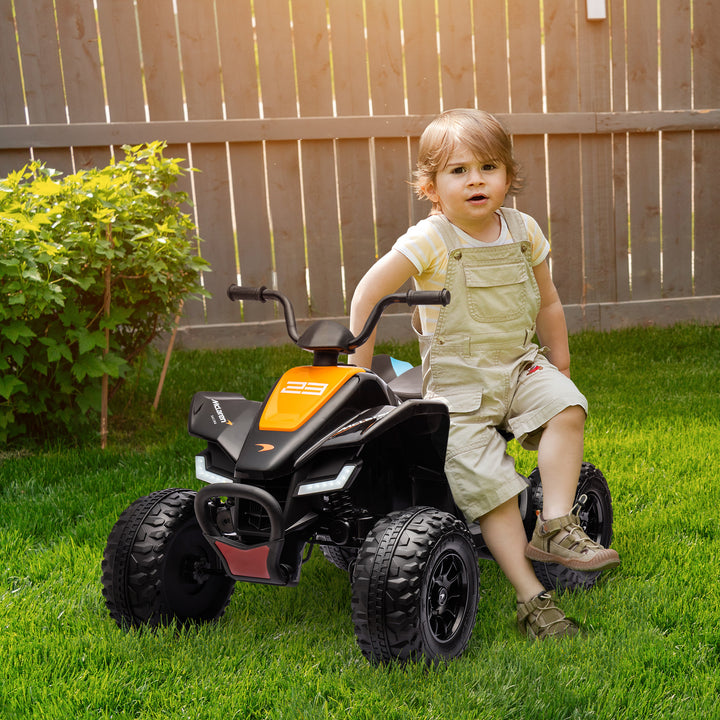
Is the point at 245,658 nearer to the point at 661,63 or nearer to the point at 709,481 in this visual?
the point at 709,481

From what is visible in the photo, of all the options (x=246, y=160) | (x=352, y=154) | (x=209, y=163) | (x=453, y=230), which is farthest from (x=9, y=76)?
(x=453, y=230)

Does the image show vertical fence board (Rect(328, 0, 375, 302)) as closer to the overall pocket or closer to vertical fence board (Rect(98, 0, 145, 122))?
vertical fence board (Rect(98, 0, 145, 122))

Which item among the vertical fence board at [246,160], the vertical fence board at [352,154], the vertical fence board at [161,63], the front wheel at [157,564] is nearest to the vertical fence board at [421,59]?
the vertical fence board at [352,154]

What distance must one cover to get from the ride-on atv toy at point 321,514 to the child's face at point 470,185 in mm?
520

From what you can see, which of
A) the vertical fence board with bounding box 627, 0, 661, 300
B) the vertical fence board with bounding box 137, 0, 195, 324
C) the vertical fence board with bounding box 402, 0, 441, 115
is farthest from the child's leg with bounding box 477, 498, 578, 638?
the vertical fence board with bounding box 627, 0, 661, 300

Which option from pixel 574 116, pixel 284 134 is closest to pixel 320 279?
pixel 284 134

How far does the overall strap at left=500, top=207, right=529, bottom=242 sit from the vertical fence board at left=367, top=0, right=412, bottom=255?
3.68m

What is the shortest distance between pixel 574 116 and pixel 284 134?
2.15 metres

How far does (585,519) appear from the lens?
8.86ft

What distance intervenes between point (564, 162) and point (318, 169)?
1.85 m

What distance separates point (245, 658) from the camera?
2170 millimetres

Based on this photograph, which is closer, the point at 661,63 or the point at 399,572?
the point at 399,572

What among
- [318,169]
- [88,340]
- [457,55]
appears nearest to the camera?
[88,340]

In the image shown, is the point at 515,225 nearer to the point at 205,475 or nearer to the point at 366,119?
the point at 205,475
